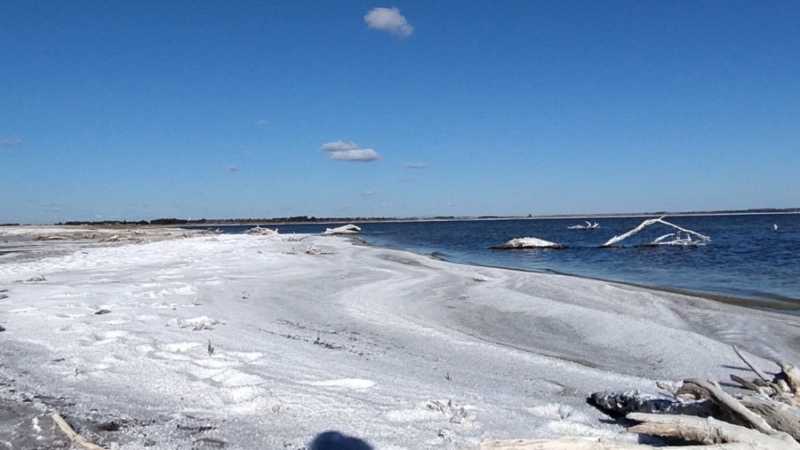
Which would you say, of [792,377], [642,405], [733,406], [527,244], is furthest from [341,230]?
[733,406]

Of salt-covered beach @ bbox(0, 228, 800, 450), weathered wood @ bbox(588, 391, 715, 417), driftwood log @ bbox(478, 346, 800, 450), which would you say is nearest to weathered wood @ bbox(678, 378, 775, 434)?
driftwood log @ bbox(478, 346, 800, 450)

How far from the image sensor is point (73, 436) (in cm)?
364

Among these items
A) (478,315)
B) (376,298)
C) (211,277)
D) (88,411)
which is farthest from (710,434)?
(211,277)

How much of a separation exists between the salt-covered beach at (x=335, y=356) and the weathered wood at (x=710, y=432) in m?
0.29

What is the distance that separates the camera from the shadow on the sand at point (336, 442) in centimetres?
382

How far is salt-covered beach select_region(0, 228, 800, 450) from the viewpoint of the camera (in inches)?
163

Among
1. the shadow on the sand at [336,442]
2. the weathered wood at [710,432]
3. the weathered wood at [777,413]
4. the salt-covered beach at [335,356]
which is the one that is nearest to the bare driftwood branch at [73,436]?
the salt-covered beach at [335,356]

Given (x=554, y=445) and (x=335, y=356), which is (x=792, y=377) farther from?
(x=335, y=356)

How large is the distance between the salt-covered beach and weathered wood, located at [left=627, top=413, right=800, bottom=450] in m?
0.29

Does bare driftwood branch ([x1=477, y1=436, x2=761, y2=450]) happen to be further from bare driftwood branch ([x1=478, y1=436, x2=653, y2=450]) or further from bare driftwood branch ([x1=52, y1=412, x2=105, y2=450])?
bare driftwood branch ([x1=52, y1=412, x2=105, y2=450])

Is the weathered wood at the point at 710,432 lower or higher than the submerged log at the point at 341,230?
A: higher

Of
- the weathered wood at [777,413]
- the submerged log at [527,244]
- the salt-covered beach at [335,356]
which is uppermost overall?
the weathered wood at [777,413]

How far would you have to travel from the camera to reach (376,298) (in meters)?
11.8

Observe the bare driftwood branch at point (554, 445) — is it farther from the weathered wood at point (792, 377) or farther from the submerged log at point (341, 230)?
the submerged log at point (341, 230)
